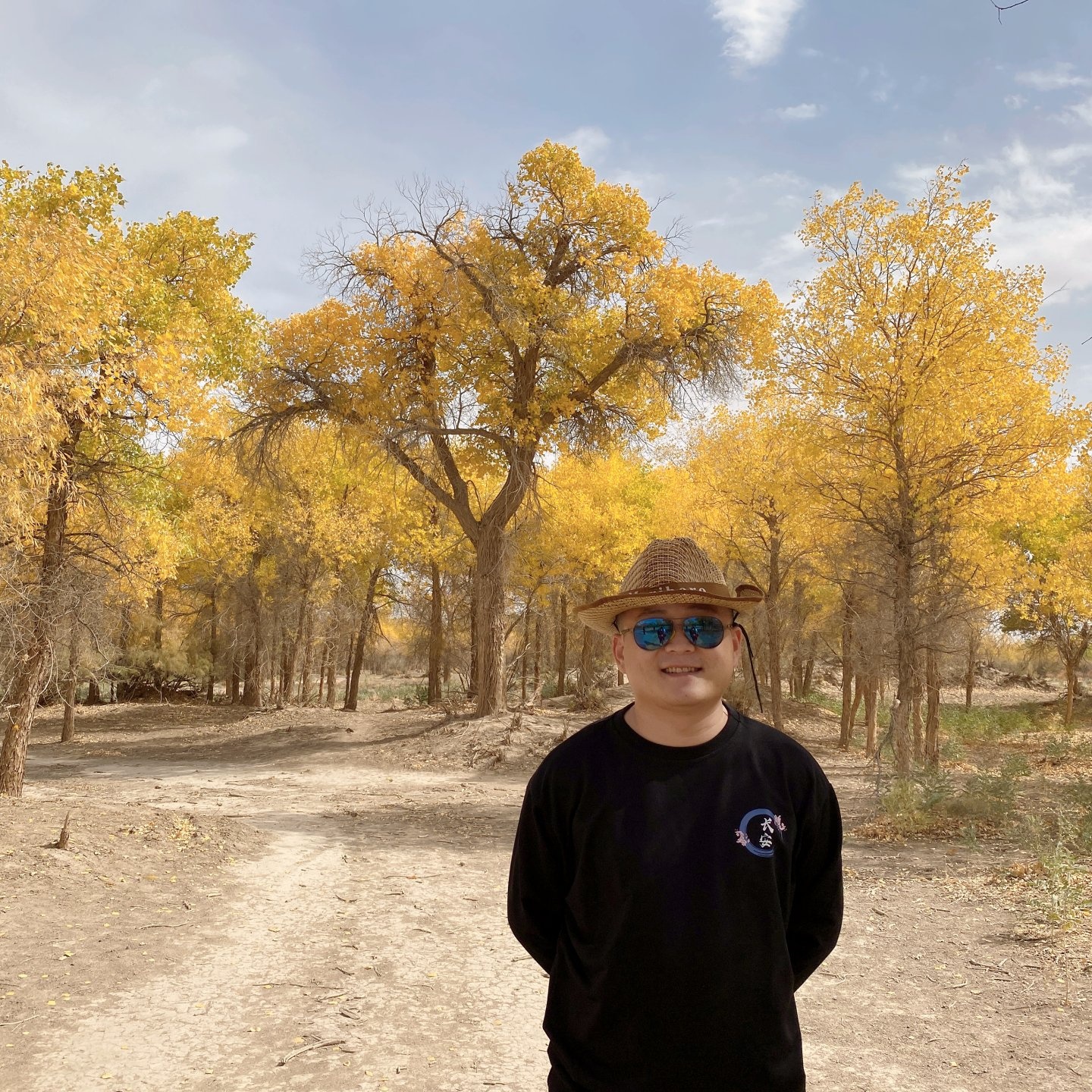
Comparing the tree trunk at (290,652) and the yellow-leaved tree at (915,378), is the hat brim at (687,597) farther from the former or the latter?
the tree trunk at (290,652)

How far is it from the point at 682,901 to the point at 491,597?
55.7ft

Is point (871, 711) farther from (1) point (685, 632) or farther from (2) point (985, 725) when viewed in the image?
(1) point (685, 632)

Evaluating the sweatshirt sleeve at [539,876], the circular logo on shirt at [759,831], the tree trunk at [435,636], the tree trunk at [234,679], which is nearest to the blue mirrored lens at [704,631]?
the circular logo on shirt at [759,831]

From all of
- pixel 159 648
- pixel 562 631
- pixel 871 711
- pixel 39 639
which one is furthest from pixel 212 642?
pixel 871 711

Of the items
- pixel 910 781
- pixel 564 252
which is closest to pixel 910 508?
pixel 910 781

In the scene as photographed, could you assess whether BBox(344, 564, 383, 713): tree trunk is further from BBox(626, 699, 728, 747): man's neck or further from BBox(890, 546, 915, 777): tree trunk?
BBox(626, 699, 728, 747): man's neck

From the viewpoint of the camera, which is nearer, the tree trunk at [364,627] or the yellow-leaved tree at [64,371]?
the yellow-leaved tree at [64,371]

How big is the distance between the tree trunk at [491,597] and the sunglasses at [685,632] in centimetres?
1663

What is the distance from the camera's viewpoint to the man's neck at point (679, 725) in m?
2.10

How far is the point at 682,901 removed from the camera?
77.9 inches

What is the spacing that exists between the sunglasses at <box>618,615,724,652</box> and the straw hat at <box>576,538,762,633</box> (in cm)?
5

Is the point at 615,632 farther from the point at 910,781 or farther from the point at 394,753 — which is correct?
the point at 394,753

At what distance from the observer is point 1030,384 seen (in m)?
11.5

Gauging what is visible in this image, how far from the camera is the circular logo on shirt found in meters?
2.01
